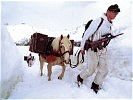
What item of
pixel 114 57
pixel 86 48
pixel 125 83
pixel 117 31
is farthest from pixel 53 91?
pixel 117 31

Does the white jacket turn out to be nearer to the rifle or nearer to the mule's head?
the rifle

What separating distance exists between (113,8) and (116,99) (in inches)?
68.8

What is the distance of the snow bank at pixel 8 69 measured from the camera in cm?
746

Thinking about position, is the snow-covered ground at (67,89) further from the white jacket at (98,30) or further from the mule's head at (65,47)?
the white jacket at (98,30)

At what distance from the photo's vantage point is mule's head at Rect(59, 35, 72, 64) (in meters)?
8.73

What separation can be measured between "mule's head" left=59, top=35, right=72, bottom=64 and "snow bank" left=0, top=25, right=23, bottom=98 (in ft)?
3.54

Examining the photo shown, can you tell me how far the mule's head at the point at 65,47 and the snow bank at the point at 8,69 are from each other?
108 cm

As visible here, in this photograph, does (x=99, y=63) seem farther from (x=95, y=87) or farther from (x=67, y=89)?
(x=67, y=89)

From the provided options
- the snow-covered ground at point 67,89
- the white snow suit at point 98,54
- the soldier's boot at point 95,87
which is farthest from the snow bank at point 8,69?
the soldier's boot at point 95,87

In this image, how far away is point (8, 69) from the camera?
7.95 m

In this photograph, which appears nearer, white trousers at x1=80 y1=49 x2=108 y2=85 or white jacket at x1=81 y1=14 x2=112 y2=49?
white jacket at x1=81 y1=14 x2=112 y2=49

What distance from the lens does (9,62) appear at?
27.2ft

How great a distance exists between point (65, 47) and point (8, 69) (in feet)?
4.75

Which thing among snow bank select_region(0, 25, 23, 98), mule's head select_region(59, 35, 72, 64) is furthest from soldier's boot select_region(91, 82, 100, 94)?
snow bank select_region(0, 25, 23, 98)
